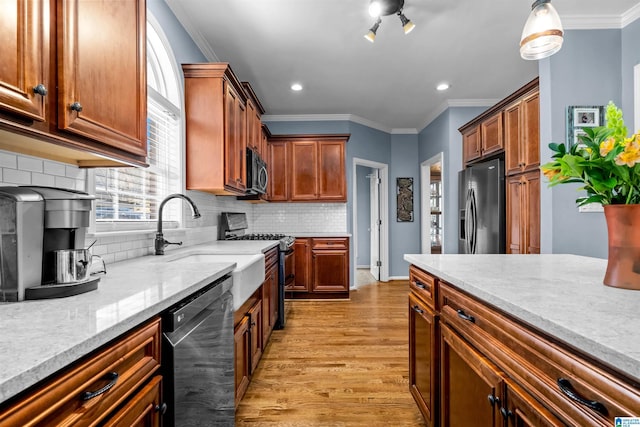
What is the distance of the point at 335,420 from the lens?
6.02 ft

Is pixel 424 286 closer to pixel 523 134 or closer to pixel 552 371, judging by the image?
pixel 552 371

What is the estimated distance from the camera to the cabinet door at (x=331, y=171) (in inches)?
187

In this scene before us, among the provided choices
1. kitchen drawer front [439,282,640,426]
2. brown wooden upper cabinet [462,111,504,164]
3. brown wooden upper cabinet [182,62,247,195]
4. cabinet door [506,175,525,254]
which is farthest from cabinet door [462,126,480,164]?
kitchen drawer front [439,282,640,426]

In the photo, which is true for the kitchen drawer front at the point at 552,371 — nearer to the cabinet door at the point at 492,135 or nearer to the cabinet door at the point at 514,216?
the cabinet door at the point at 514,216

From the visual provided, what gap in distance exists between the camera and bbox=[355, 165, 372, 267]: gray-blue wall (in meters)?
7.25

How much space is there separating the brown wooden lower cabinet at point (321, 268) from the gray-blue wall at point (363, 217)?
277cm

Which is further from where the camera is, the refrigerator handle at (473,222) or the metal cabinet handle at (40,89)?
the refrigerator handle at (473,222)

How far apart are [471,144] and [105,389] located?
13.6 feet

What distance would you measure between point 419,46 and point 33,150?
3096mm

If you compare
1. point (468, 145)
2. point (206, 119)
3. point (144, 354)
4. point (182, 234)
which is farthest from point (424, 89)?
point (144, 354)

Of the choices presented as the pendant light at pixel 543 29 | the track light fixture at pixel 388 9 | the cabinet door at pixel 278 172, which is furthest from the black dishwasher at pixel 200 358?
the cabinet door at pixel 278 172

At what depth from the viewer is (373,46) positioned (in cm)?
307

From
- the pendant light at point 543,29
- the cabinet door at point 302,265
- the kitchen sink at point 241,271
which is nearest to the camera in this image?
the pendant light at point 543,29

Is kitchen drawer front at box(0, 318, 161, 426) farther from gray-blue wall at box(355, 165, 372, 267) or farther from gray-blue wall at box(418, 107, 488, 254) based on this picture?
gray-blue wall at box(355, 165, 372, 267)
